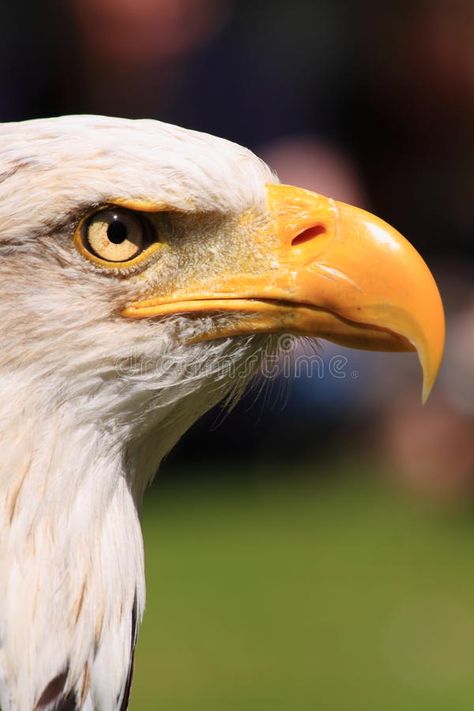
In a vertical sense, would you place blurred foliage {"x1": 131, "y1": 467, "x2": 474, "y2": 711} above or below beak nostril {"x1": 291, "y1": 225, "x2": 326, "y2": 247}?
below

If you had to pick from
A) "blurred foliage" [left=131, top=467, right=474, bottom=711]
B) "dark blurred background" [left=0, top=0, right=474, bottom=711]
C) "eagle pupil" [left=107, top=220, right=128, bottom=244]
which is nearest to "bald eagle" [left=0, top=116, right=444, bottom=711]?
"eagle pupil" [left=107, top=220, right=128, bottom=244]

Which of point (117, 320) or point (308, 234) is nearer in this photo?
point (117, 320)

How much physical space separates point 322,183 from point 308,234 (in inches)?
158

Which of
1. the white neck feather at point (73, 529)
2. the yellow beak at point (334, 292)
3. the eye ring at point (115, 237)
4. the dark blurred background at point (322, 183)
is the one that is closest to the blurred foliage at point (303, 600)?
the dark blurred background at point (322, 183)

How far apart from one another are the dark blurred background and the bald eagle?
3341mm

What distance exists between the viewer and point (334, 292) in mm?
2193

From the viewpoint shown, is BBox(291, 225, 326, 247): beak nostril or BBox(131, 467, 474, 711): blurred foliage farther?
BBox(131, 467, 474, 711): blurred foliage

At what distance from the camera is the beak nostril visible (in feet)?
7.41

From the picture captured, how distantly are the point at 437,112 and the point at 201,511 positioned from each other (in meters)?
2.36

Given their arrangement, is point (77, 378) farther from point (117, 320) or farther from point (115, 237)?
point (115, 237)

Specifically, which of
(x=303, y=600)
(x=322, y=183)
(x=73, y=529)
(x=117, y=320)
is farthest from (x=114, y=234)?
(x=322, y=183)

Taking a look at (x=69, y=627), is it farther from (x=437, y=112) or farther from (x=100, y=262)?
(x=437, y=112)

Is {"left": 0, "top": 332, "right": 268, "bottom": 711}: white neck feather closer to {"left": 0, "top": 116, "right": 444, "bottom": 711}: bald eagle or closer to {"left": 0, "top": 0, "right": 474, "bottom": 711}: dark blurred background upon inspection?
{"left": 0, "top": 116, "right": 444, "bottom": 711}: bald eagle

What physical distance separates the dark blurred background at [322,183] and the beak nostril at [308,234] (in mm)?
→ 3402
